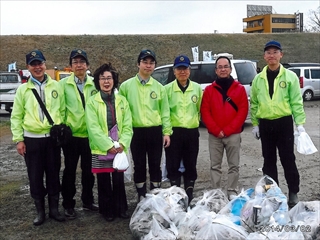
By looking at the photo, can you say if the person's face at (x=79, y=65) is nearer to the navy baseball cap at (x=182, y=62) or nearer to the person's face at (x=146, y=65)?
the person's face at (x=146, y=65)

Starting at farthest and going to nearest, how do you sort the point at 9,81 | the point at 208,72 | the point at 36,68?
the point at 9,81, the point at 208,72, the point at 36,68

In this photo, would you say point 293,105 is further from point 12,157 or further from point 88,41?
point 88,41

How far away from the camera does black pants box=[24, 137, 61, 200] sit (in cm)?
432

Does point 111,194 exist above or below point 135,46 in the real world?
below

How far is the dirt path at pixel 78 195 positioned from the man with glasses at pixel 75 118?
13.7 inches

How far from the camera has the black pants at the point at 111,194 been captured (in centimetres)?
446

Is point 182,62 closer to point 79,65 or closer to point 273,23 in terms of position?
point 79,65

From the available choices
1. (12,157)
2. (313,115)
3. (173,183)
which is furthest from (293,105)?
(313,115)

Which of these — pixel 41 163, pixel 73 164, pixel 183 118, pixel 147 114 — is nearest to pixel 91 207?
pixel 73 164

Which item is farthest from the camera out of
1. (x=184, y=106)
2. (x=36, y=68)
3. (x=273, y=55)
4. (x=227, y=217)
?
(x=184, y=106)

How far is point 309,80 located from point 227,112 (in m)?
15.6

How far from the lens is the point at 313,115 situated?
1402cm

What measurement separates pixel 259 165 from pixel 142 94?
134 inches

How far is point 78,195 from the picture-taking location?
5551 millimetres
